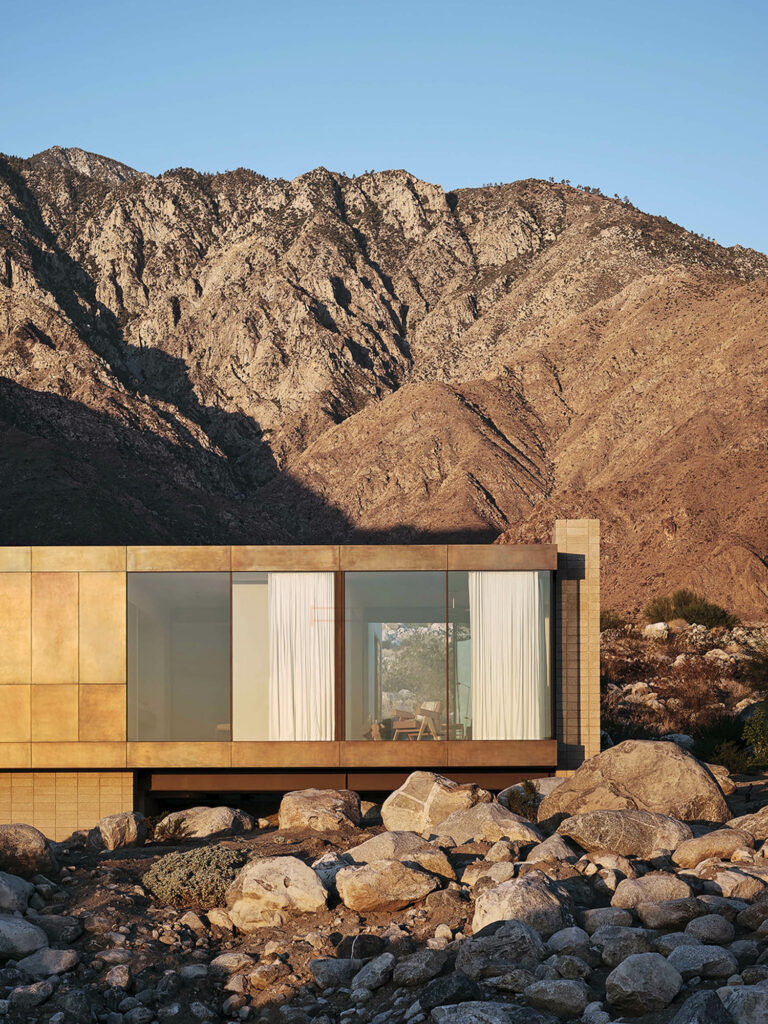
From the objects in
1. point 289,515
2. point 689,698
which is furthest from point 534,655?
point 289,515

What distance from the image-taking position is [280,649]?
17.0 meters

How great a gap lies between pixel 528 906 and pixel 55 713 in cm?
909

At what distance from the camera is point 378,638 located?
666 inches

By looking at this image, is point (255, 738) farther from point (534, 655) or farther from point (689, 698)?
point (689, 698)

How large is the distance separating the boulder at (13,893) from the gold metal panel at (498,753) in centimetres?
664

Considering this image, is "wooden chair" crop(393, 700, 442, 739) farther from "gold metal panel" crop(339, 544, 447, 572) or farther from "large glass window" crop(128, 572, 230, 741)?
"large glass window" crop(128, 572, 230, 741)

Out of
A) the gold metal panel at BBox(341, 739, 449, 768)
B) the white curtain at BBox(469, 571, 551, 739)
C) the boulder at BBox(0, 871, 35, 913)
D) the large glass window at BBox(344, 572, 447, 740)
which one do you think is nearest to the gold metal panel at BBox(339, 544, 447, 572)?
→ the large glass window at BBox(344, 572, 447, 740)

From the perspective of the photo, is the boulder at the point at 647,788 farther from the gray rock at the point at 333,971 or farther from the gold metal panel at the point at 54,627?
the gold metal panel at the point at 54,627

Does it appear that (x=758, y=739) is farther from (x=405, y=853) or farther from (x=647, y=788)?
(x=405, y=853)

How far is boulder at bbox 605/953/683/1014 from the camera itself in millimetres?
8586

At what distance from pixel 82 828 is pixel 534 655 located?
7.35 m

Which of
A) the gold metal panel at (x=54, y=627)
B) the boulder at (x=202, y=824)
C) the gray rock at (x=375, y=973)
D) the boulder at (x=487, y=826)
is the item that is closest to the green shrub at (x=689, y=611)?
the boulder at (x=202, y=824)

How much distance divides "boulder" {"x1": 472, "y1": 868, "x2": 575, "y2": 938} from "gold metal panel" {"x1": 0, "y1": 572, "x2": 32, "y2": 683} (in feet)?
29.7

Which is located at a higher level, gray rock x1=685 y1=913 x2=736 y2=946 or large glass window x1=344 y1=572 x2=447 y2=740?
large glass window x1=344 y1=572 x2=447 y2=740
